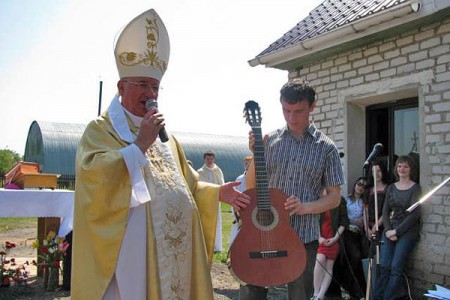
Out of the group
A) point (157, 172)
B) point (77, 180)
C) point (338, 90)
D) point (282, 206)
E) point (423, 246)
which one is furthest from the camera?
point (338, 90)

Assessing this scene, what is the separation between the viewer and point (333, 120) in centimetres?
739

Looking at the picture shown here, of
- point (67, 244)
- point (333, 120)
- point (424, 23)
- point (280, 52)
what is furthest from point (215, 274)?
point (424, 23)

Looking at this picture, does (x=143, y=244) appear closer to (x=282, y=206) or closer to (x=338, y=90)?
(x=282, y=206)

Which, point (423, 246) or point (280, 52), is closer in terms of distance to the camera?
point (423, 246)

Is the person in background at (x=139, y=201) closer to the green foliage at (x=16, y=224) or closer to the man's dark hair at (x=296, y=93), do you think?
the man's dark hair at (x=296, y=93)

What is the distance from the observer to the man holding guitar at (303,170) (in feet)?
9.98

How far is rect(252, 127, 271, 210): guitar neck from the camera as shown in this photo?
9.57 ft

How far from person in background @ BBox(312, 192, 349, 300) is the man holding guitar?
130 inches

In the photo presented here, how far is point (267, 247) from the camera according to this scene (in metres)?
2.90

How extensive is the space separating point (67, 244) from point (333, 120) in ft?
14.1

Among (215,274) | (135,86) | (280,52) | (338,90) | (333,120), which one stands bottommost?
(215,274)

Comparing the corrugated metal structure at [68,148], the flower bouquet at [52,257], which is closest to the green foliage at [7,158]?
the corrugated metal structure at [68,148]

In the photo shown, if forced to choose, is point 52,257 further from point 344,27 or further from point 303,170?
point 344,27

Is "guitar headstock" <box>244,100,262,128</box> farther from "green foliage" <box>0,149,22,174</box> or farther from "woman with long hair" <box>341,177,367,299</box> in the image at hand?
"green foliage" <box>0,149,22,174</box>
